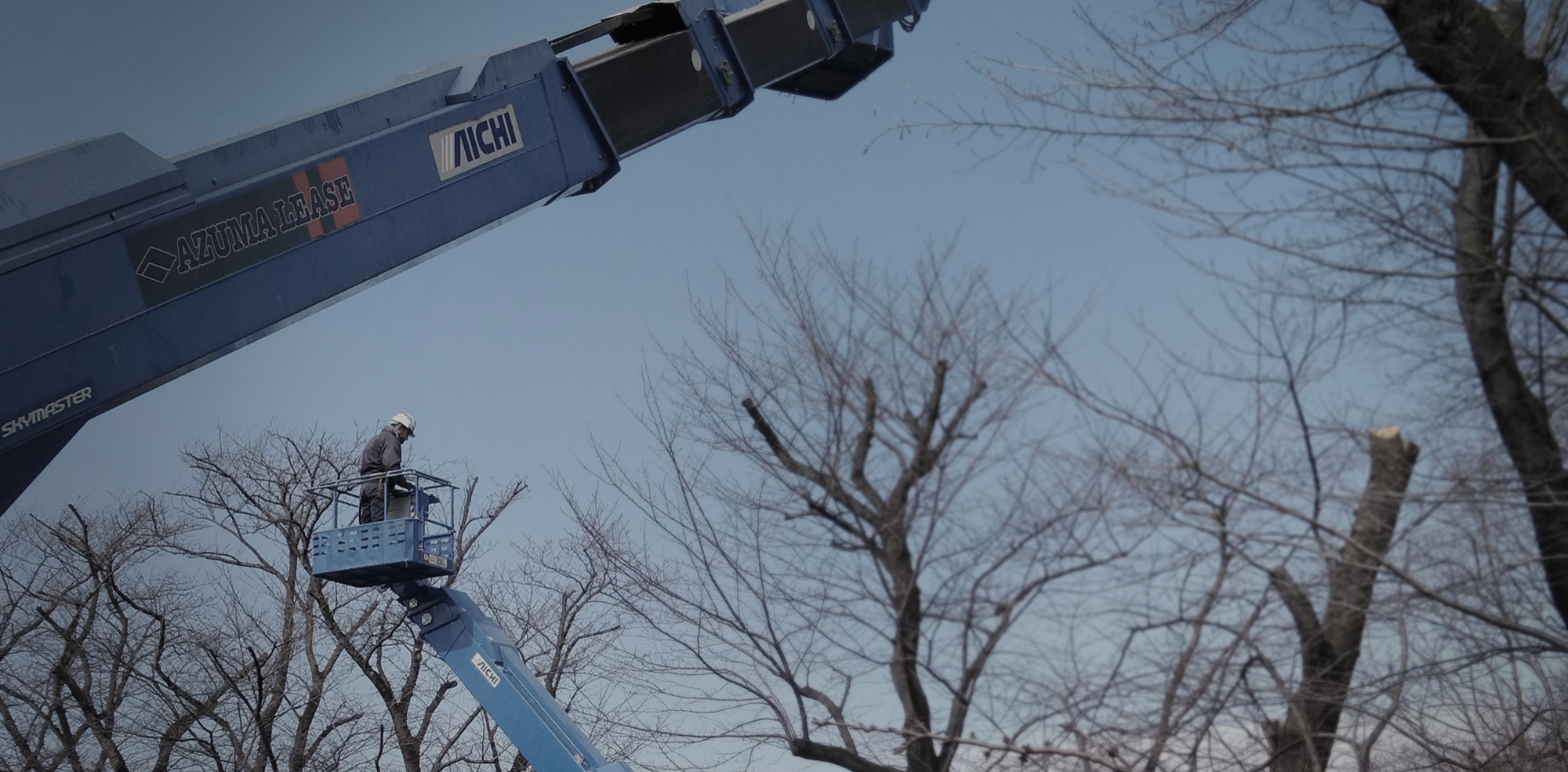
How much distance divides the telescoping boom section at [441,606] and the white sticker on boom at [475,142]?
8.36 ft

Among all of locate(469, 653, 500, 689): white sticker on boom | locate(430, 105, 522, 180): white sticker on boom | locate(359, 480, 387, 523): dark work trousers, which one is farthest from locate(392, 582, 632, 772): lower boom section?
locate(430, 105, 522, 180): white sticker on boom

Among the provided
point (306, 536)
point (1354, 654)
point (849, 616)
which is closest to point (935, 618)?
point (849, 616)

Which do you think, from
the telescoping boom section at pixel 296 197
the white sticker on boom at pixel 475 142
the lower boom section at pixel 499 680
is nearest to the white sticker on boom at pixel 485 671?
the lower boom section at pixel 499 680

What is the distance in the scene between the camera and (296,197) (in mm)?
6406

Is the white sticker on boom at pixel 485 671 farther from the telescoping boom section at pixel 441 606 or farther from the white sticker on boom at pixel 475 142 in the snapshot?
the white sticker on boom at pixel 475 142

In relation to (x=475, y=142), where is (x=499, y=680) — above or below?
below

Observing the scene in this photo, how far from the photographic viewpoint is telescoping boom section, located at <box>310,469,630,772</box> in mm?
9148

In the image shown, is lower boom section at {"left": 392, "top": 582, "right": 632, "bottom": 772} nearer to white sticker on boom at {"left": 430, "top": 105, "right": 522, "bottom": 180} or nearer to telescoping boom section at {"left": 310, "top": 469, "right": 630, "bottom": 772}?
telescoping boom section at {"left": 310, "top": 469, "right": 630, "bottom": 772}

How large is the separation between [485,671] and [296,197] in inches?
184

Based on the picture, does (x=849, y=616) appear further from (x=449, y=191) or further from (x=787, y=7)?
(x=787, y=7)

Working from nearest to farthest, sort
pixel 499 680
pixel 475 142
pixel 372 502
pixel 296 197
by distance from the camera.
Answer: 1. pixel 296 197
2. pixel 475 142
3. pixel 372 502
4. pixel 499 680

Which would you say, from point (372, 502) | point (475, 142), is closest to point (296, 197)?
point (475, 142)

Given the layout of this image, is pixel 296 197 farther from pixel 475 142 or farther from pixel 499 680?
pixel 499 680

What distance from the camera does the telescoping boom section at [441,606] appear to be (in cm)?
915
